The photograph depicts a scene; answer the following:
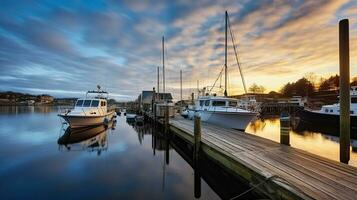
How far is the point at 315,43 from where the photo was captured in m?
14.5

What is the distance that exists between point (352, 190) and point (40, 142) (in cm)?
1729

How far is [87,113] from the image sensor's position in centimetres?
1825

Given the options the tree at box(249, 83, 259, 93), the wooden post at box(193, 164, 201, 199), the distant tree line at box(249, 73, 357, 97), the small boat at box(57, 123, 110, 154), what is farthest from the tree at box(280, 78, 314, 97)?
the wooden post at box(193, 164, 201, 199)

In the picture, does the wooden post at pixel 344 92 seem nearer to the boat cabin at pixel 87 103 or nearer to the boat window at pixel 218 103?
the boat window at pixel 218 103

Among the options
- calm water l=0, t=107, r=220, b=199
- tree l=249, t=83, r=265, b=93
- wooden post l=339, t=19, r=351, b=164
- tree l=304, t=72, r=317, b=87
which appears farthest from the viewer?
tree l=249, t=83, r=265, b=93

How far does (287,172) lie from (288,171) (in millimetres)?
84

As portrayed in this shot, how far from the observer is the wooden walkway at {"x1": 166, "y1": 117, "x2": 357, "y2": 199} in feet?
11.4

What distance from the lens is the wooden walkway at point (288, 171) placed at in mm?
3484

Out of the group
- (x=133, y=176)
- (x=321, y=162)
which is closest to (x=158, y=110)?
(x=133, y=176)

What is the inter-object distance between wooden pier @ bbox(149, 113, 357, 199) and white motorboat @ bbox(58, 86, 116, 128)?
13796mm

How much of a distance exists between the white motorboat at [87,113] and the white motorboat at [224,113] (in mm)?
9966

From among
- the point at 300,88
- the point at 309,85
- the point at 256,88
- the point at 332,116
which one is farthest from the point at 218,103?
the point at 256,88

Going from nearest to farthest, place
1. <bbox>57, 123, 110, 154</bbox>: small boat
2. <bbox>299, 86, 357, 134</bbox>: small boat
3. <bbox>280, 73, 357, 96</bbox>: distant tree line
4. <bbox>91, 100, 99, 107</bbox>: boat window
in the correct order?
<bbox>57, 123, 110, 154</bbox>: small boat
<bbox>299, 86, 357, 134</bbox>: small boat
<bbox>91, 100, 99, 107</bbox>: boat window
<bbox>280, 73, 357, 96</bbox>: distant tree line

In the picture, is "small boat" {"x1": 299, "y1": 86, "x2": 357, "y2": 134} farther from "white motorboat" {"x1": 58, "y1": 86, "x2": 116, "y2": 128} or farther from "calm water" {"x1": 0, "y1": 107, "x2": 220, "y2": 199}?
"white motorboat" {"x1": 58, "y1": 86, "x2": 116, "y2": 128}
